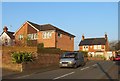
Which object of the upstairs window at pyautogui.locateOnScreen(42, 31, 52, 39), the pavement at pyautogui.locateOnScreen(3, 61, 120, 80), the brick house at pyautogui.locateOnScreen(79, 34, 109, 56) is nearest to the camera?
the pavement at pyautogui.locateOnScreen(3, 61, 120, 80)

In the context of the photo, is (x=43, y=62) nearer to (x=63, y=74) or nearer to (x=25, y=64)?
(x=25, y=64)

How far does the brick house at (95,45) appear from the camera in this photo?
83.3m

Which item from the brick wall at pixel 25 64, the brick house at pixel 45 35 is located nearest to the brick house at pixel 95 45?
the brick house at pixel 45 35

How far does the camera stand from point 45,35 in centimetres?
5544

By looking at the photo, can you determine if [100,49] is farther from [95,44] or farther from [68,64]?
[68,64]

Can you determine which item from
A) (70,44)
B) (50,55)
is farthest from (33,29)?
(50,55)

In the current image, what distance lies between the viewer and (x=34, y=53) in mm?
25844

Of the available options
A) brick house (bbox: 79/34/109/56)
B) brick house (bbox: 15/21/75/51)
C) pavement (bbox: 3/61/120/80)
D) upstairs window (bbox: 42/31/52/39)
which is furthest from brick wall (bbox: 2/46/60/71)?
brick house (bbox: 79/34/109/56)

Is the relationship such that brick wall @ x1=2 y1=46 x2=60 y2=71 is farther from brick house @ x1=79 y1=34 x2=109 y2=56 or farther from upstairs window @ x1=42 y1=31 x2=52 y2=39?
brick house @ x1=79 y1=34 x2=109 y2=56

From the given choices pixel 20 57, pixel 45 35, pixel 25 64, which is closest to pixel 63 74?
pixel 25 64

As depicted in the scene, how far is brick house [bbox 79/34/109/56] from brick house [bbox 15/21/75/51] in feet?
83.0

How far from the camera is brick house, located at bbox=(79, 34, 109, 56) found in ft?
273

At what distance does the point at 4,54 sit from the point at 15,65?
2.36 metres

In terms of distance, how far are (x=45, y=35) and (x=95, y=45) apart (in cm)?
3373
